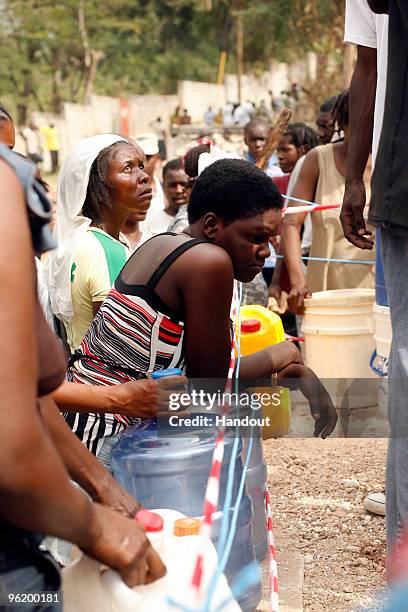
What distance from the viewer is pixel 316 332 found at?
5.31 meters

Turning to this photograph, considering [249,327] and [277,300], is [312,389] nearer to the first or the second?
[249,327]

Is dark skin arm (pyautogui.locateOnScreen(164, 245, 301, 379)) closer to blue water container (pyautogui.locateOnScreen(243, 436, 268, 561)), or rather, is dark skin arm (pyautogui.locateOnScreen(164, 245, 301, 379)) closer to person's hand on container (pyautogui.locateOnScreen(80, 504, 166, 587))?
blue water container (pyautogui.locateOnScreen(243, 436, 268, 561))

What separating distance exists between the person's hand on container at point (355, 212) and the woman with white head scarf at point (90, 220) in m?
1.12

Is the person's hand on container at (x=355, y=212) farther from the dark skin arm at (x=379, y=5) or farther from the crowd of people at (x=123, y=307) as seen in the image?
the dark skin arm at (x=379, y=5)

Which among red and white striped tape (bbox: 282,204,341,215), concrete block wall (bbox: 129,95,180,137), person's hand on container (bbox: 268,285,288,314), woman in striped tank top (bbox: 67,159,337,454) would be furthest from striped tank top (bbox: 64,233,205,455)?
concrete block wall (bbox: 129,95,180,137)

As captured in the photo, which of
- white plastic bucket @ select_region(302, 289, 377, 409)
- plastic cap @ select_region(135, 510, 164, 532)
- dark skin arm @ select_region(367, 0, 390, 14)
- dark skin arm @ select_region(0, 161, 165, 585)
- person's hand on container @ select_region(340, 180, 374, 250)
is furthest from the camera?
white plastic bucket @ select_region(302, 289, 377, 409)

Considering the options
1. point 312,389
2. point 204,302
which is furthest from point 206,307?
point 312,389

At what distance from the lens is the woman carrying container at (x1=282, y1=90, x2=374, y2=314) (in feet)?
18.3

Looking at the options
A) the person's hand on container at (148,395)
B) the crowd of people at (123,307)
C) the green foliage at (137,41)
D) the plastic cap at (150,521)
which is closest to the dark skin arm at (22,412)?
the crowd of people at (123,307)

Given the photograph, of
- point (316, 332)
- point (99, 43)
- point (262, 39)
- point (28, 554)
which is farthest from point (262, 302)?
point (99, 43)

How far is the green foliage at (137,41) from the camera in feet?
104

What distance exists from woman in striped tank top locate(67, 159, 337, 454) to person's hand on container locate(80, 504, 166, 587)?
45.5 inches

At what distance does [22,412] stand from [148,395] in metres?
1.38

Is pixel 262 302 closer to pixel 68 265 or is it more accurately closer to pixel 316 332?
pixel 316 332
